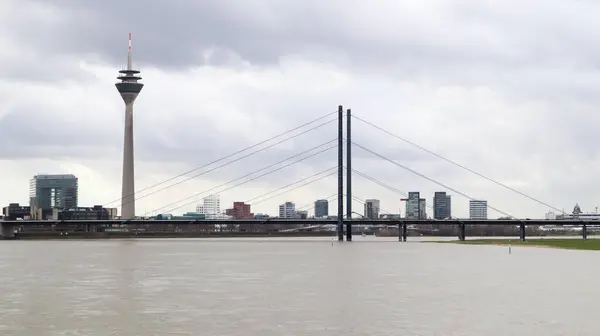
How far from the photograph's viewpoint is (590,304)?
49.3 meters

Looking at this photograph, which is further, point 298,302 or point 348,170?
point 348,170

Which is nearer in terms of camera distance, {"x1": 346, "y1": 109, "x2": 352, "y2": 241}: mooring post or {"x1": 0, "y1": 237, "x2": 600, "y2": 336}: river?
{"x1": 0, "y1": 237, "x2": 600, "y2": 336}: river

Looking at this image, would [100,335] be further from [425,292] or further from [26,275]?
[26,275]

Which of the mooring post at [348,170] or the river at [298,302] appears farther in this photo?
the mooring post at [348,170]

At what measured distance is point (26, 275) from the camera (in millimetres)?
73562

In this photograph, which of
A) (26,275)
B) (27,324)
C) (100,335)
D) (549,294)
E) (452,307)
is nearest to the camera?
(100,335)

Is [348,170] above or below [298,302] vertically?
above

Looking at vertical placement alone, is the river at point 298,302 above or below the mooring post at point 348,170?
below

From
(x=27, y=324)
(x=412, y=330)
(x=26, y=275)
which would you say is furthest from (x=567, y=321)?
(x=26, y=275)

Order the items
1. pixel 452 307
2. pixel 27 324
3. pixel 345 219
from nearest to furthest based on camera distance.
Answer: pixel 27 324
pixel 452 307
pixel 345 219

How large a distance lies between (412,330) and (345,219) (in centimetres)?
15335

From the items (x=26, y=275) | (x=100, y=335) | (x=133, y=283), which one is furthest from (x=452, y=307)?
(x=26, y=275)

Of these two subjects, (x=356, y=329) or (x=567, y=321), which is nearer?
(x=356, y=329)

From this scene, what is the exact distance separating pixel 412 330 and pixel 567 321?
7.32 m
